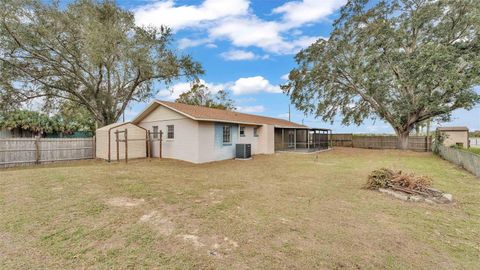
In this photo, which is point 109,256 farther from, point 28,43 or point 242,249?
point 28,43

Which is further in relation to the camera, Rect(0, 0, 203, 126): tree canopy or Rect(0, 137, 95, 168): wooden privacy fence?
Rect(0, 0, 203, 126): tree canopy

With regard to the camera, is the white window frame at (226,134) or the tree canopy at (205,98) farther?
the tree canopy at (205,98)

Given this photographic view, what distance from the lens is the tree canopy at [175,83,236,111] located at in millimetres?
30172

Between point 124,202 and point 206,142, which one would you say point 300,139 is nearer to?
point 206,142

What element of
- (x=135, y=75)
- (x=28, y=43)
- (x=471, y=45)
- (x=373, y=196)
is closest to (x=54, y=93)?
(x=28, y=43)

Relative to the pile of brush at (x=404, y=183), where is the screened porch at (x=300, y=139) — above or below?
above

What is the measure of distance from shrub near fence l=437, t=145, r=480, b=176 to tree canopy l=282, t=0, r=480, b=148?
454cm

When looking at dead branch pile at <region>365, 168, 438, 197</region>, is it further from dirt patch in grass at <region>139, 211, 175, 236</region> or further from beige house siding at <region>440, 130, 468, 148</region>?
beige house siding at <region>440, 130, 468, 148</region>

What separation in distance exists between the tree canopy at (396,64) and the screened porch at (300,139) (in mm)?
2468

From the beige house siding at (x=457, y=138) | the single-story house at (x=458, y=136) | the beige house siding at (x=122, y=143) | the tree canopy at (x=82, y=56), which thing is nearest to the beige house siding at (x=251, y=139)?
the beige house siding at (x=122, y=143)

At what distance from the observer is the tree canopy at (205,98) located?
3017 cm

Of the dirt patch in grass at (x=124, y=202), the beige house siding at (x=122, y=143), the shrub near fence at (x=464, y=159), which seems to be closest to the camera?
the dirt patch in grass at (x=124, y=202)

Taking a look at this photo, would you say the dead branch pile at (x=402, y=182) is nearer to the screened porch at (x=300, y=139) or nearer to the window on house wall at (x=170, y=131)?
the window on house wall at (x=170, y=131)

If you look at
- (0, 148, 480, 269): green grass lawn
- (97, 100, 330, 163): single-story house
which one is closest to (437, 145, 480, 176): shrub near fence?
(0, 148, 480, 269): green grass lawn
